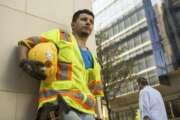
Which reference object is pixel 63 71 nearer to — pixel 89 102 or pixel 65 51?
pixel 65 51

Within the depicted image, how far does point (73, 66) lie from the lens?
2.47m

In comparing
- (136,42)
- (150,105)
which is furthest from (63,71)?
(136,42)

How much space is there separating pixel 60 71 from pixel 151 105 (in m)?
3.75

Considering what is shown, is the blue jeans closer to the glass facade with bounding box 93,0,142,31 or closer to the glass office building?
the glass office building

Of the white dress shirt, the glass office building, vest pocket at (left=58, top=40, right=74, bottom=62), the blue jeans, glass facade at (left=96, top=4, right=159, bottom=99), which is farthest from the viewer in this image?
glass facade at (left=96, top=4, right=159, bottom=99)

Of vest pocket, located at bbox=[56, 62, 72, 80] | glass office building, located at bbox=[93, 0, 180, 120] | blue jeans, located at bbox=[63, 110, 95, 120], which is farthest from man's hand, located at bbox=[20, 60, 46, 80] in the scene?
glass office building, located at bbox=[93, 0, 180, 120]

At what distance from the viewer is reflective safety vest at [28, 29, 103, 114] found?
2.32 metres

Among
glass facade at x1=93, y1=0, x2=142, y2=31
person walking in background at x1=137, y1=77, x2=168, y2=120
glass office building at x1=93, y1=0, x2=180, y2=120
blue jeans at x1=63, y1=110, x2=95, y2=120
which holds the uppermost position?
glass facade at x1=93, y1=0, x2=142, y2=31

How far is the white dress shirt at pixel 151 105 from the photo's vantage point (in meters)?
5.74

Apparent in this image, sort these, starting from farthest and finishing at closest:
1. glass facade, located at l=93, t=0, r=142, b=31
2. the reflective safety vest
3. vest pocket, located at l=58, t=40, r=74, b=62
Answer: glass facade, located at l=93, t=0, r=142, b=31 < vest pocket, located at l=58, t=40, r=74, b=62 < the reflective safety vest

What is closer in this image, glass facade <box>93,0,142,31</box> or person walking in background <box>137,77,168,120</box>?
person walking in background <box>137,77,168,120</box>

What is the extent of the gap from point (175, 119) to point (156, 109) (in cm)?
1558

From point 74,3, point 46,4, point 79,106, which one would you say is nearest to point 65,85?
point 79,106

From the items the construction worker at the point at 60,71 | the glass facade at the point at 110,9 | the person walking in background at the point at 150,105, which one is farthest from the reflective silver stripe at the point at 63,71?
the glass facade at the point at 110,9
